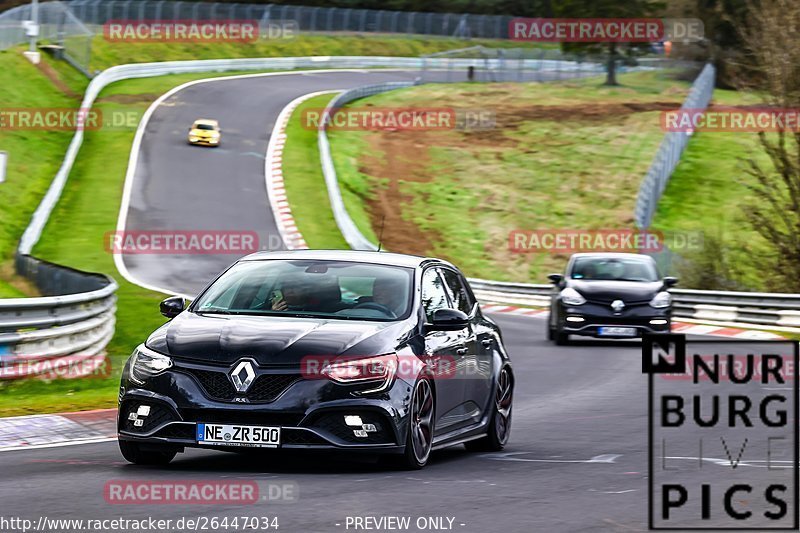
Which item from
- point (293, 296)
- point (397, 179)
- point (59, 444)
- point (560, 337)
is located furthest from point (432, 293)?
point (397, 179)

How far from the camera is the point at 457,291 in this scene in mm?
11648

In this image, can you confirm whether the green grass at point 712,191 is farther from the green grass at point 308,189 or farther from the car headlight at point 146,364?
the car headlight at point 146,364

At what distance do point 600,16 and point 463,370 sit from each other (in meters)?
71.9

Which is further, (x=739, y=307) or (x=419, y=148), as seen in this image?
(x=419, y=148)

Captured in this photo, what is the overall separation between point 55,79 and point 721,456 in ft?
157

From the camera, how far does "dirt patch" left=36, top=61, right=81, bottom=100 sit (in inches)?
2157

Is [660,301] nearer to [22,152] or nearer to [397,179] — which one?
[22,152]

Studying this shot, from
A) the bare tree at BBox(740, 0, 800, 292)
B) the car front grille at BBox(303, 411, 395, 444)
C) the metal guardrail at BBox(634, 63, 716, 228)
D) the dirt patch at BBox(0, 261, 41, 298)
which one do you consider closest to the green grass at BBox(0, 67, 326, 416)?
the dirt patch at BBox(0, 261, 41, 298)

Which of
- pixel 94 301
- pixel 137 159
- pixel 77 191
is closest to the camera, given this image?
pixel 94 301

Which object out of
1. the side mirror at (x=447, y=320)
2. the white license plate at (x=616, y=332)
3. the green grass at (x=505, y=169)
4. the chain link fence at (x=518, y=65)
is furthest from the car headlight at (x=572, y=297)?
the chain link fence at (x=518, y=65)

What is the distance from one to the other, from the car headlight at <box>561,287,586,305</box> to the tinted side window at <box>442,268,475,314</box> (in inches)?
476

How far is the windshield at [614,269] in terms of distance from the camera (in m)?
24.6

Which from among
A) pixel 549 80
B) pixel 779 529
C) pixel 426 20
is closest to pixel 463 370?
pixel 779 529

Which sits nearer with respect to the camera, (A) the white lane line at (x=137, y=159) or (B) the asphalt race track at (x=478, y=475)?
(B) the asphalt race track at (x=478, y=475)
